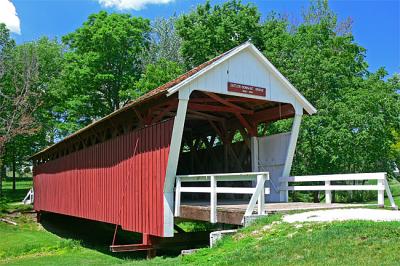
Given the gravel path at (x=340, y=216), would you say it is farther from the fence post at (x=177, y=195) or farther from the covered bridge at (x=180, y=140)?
the fence post at (x=177, y=195)

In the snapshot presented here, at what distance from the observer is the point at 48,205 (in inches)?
914

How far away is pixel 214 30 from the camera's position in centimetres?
2495

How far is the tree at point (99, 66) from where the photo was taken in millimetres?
30484

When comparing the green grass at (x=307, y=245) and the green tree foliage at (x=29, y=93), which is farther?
the green tree foliage at (x=29, y=93)

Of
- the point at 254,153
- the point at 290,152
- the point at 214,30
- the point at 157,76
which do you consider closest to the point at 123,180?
the point at 254,153

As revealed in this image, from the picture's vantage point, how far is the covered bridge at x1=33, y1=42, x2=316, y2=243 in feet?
37.1

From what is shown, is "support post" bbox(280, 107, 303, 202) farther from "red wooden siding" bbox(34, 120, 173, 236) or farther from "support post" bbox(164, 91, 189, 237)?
"red wooden siding" bbox(34, 120, 173, 236)

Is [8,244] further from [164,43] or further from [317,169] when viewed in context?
[164,43]

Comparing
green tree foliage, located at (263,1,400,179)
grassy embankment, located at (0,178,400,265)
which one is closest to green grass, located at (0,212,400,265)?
grassy embankment, located at (0,178,400,265)

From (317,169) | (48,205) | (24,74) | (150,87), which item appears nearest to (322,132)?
(317,169)

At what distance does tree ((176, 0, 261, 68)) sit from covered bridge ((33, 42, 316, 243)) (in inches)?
316

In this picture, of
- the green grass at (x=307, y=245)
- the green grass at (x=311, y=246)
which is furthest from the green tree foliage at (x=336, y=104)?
the green grass at (x=311, y=246)

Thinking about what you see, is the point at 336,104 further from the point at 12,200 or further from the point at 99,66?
the point at 12,200

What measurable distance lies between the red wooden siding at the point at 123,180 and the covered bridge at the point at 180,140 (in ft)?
0.08
